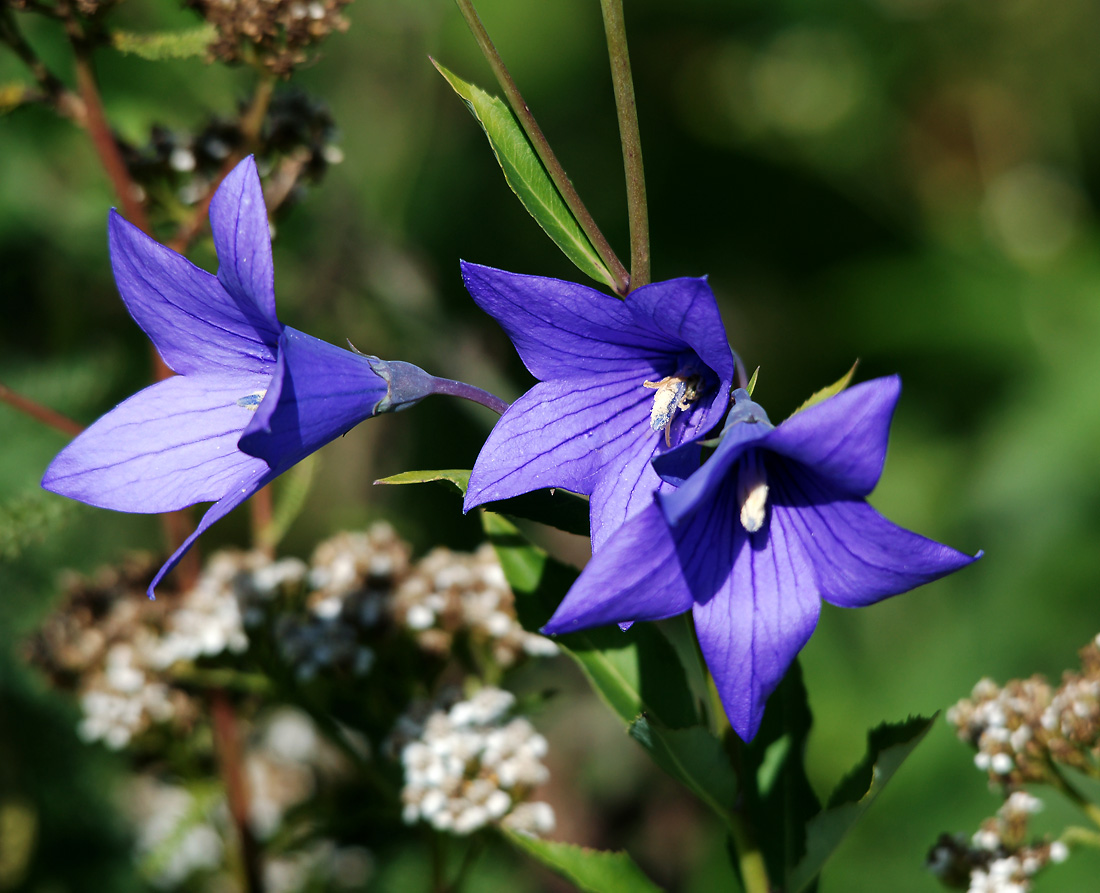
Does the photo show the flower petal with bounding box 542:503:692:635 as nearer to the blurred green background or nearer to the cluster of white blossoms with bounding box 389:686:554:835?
the cluster of white blossoms with bounding box 389:686:554:835

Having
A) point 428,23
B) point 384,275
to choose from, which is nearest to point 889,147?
point 428,23

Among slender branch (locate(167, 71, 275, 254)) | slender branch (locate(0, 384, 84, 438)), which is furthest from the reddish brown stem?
slender branch (locate(167, 71, 275, 254))

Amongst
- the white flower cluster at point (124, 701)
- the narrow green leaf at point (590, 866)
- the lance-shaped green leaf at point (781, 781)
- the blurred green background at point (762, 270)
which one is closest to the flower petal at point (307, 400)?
the narrow green leaf at point (590, 866)

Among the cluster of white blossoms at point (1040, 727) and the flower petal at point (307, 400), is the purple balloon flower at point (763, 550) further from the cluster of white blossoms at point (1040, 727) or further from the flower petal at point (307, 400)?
the cluster of white blossoms at point (1040, 727)

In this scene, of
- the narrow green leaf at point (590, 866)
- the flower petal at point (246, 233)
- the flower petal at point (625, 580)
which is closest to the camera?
the flower petal at point (625, 580)

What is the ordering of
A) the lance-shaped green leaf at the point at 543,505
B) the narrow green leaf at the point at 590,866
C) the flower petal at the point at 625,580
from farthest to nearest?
the narrow green leaf at the point at 590,866
the lance-shaped green leaf at the point at 543,505
the flower petal at the point at 625,580

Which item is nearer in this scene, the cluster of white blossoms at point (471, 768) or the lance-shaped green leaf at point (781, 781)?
the lance-shaped green leaf at point (781, 781)

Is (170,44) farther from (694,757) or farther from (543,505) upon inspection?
(694,757)

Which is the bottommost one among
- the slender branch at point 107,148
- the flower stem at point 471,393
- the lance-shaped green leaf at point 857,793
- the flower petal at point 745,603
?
the lance-shaped green leaf at point 857,793
